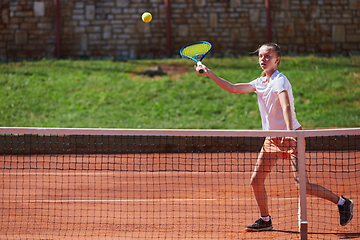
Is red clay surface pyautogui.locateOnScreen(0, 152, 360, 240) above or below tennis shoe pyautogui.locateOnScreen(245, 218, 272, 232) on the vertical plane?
below

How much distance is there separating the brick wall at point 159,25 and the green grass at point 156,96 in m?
1.27

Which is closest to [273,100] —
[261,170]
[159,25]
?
[261,170]

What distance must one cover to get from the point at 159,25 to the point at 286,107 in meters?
12.3

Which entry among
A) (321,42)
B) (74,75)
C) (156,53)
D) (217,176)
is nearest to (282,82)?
(217,176)

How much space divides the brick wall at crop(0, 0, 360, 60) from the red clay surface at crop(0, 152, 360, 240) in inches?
346

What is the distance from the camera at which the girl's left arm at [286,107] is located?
12.1ft

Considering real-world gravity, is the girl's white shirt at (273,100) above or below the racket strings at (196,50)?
below

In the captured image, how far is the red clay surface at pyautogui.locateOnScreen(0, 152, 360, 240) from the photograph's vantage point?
4277 mm

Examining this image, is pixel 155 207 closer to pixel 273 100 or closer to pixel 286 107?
pixel 273 100

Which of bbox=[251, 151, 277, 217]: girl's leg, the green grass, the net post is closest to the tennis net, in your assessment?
the net post

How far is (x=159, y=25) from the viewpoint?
50.1 feet

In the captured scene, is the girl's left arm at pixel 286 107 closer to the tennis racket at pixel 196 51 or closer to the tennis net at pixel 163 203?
the tennis net at pixel 163 203

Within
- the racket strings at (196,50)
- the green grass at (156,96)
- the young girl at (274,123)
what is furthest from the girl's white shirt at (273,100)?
the green grass at (156,96)

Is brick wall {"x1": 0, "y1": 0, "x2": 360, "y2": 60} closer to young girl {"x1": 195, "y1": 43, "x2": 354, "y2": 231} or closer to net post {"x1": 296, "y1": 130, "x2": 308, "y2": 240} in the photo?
young girl {"x1": 195, "y1": 43, "x2": 354, "y2": 231}
